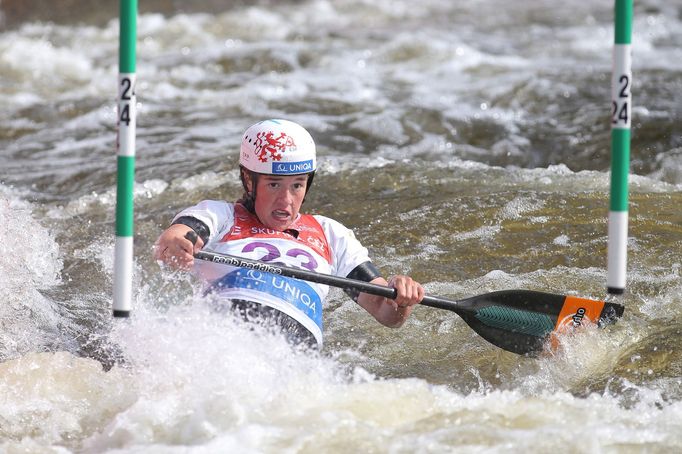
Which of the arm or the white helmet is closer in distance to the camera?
the arm

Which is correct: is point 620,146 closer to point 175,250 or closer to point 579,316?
point 579,316

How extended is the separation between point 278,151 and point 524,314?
1.40 metres

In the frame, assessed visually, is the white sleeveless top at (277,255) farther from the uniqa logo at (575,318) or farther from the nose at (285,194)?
the uniqa logo at (575,318)

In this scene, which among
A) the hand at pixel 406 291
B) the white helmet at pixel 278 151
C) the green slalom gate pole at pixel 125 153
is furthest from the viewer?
the white helmet at pixel 278 151

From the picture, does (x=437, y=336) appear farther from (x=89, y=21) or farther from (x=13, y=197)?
(x=89, y=21)

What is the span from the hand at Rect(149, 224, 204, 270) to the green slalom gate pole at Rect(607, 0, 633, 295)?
173 centimetres

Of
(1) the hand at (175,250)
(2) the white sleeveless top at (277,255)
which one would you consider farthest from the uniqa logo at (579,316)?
(1) the hand at (175,250)

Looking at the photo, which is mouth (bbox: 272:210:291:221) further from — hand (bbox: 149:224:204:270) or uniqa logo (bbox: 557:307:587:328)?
uniqa logo (bbox: 557:307:587:328)

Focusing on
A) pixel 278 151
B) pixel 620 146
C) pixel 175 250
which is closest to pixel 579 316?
pixel 620 146

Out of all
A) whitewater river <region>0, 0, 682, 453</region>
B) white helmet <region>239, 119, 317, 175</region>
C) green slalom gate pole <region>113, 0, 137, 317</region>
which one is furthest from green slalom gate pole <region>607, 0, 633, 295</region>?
green slalom gate pole <region>113, 0, 137, 317</region>

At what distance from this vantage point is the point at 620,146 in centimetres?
419

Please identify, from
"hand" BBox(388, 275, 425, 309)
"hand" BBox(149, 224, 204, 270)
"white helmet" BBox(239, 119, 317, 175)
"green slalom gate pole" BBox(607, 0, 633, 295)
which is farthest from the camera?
"white helmet" BBox(239, 119, 317, 175)

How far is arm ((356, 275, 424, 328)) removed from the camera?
4.69 metres

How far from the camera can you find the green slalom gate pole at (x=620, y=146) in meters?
4.16
